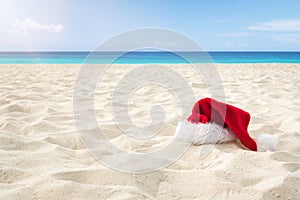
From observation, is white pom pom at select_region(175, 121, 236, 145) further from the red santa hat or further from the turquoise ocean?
the turquoise ocean

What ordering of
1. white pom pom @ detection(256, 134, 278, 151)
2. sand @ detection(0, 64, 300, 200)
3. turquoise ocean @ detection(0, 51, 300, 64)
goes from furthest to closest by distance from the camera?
1. turquoise ocean @ detection(0, 51, 300, 64)
2. white pom pom @ detection(256, 134, 278, 151)
3. sand @ detection(0, 64, 300, 200)

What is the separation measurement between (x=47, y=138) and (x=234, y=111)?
1125mm

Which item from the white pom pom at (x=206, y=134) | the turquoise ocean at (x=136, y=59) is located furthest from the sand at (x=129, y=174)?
the turquoise ocean at (x=136, y=59)

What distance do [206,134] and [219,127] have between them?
9 centimetres

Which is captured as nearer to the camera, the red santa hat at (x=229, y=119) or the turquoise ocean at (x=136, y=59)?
the red santa hat at (x=229, y=119)

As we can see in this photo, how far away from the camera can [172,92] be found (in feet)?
12.6

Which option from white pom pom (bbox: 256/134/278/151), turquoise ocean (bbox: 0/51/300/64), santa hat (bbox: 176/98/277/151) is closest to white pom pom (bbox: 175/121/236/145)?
santa hat (bbox: 176/98/277/151)

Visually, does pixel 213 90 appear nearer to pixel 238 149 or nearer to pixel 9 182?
pixel 238 149

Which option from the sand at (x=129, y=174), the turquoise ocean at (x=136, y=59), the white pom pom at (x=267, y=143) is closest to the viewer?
the sand at (x=129, y=174)

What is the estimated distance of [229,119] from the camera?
1.81 m

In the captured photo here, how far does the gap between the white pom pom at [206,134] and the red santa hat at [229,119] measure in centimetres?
3

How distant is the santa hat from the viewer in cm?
173

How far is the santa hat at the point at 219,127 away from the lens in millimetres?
1729

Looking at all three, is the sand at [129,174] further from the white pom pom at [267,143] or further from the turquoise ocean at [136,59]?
the turquoise ocean at [136,59]
